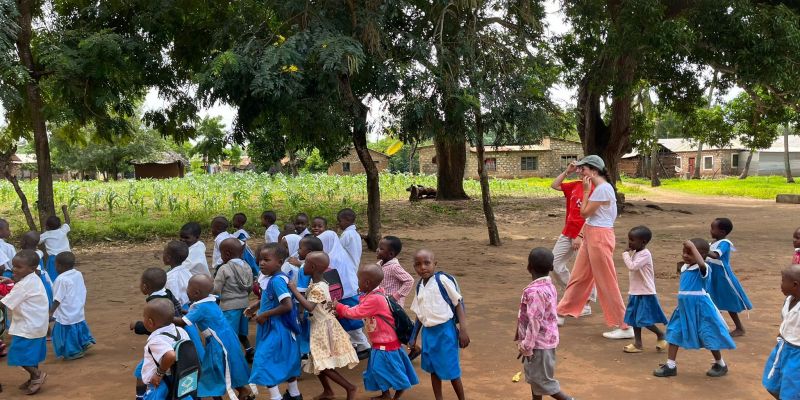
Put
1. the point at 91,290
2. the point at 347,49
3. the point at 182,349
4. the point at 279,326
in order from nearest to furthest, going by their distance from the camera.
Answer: the point at 182,349 → the point at 279,326 → the point at 347,49 → the point at 91,290

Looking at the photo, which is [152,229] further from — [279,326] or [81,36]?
[279,326]

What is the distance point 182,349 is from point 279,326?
91 centimetres

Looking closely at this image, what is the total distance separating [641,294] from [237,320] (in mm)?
3424

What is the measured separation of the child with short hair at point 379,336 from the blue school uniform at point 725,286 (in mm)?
3143

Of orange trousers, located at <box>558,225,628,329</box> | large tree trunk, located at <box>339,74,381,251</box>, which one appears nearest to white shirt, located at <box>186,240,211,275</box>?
orange trousers, located at <box>558,225,628,329</box>

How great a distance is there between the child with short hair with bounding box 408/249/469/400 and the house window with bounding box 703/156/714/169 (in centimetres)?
4976

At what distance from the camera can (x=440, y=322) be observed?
3891 mm

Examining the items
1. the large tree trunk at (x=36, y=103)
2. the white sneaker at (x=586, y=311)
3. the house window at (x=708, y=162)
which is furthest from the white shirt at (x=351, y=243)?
the house window at (x=708, y=162)

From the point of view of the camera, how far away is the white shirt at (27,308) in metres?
4.56

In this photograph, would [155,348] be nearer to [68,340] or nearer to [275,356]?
[275,356]

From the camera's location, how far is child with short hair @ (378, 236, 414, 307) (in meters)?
4.65

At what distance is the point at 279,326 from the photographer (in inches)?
160

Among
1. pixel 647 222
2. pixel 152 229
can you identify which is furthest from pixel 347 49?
pixel 647 222

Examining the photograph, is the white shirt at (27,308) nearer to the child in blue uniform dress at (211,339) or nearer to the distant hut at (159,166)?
the child in blue uniform dress at (211,339)
